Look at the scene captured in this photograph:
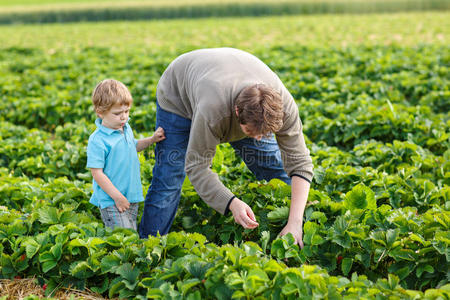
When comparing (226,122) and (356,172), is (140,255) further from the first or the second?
(356,172)

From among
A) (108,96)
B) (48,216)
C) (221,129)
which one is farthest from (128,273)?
(108,96)

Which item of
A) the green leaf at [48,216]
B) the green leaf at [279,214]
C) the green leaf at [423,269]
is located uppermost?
the green leaf at [279,214]

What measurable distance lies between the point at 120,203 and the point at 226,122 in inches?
41.7

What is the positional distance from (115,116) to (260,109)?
1.21 m

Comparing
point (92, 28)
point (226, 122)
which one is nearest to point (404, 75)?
point (226, 122)

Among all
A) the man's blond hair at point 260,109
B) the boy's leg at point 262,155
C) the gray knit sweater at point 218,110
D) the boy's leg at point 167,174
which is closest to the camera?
the man's blond hair at point 260,109

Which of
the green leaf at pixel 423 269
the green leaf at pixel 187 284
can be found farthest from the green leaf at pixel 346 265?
the green leaf at pixel 187 284

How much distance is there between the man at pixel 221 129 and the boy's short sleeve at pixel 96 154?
1.32 feet

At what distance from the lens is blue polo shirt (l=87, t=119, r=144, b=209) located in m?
3.12

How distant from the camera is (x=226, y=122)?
2602mm

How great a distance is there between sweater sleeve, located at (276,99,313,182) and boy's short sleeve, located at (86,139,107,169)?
3.85ft

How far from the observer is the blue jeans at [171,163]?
128 inches

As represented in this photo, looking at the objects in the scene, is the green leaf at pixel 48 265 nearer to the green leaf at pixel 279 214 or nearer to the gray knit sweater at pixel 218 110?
the gray knit sweater at pixel 218 110

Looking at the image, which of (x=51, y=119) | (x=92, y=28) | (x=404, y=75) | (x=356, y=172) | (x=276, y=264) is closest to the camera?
(x=276, y=264)
